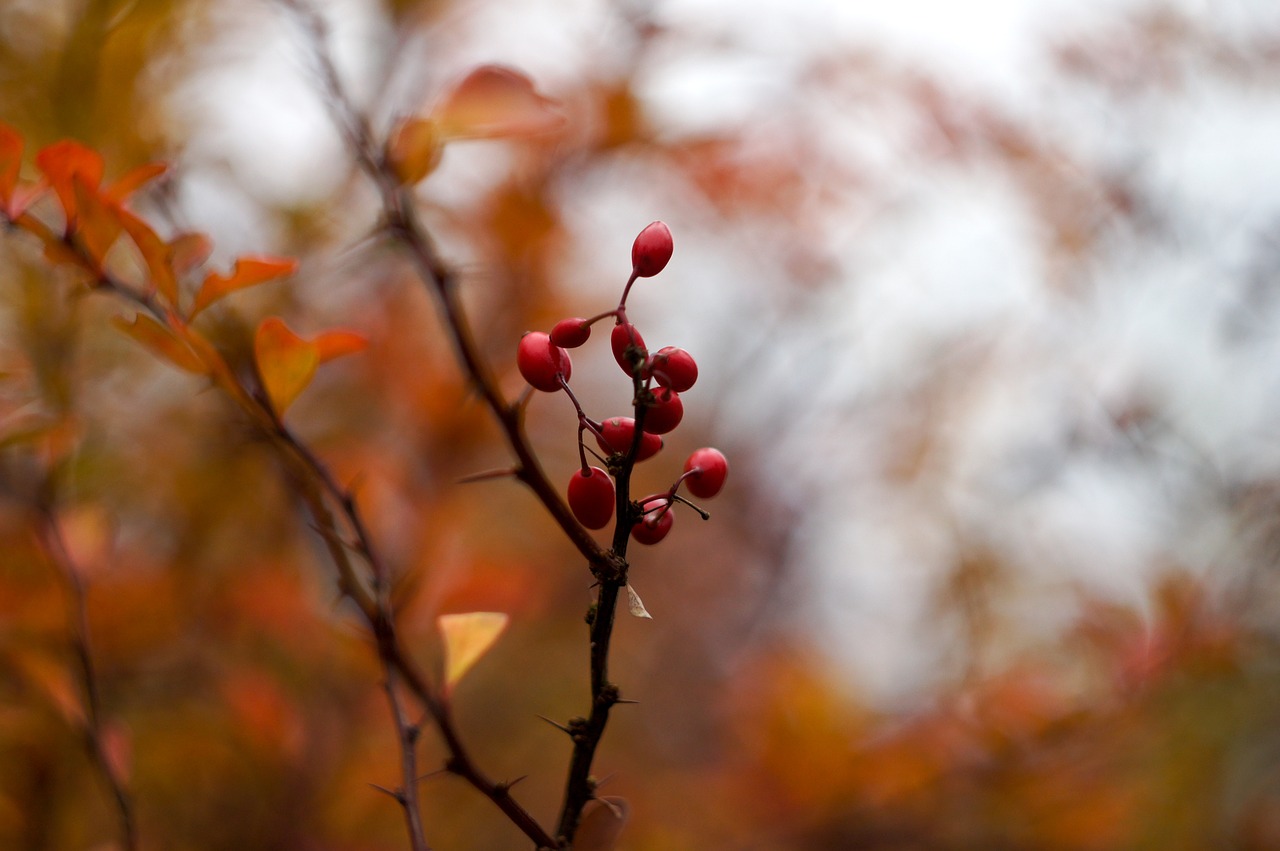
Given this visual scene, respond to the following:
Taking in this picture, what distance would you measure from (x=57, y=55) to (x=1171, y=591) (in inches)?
58.5

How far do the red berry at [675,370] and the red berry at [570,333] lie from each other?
5 centimetres

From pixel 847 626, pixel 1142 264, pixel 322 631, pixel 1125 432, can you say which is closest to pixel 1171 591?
pixel 1125 432

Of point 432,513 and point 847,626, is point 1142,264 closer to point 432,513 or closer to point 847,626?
point 432,513

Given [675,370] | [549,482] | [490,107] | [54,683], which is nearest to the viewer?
[675,370]

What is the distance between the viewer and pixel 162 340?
0.48 metres

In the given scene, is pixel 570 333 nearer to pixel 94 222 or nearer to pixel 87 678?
pixel 94 222

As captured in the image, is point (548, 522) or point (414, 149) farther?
point (548, 522)

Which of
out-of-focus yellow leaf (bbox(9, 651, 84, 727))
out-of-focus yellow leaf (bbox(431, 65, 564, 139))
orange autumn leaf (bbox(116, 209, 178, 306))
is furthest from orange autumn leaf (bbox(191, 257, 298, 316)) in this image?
out-of-focus yellow leaf (bbox(9, 651, 84, 727))

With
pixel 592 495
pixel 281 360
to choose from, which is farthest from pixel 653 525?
pixel 281 360

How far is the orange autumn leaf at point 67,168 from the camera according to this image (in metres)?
0.47

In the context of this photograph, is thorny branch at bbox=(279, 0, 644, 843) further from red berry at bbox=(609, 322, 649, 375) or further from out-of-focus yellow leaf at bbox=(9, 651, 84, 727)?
out-of-focus yellow leaf at bbox=(9, 651, 84, 727)

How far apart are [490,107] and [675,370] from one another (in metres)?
0.31

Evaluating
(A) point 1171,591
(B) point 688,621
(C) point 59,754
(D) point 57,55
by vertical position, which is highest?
(B) point 688,621

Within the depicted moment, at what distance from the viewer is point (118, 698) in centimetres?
117
